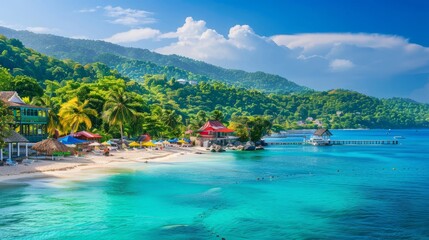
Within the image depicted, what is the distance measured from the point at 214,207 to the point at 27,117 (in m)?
35.2

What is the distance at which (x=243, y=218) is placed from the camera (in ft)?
86.8

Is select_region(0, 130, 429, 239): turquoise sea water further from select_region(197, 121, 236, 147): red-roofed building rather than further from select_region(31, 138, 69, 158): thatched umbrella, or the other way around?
select_region(197, 121, 236, 147): red-roofed building

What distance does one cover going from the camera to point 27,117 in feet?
176

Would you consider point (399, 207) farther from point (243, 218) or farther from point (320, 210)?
point (243, 218)

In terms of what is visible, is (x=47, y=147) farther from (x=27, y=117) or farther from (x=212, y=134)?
(x=212, y=134)

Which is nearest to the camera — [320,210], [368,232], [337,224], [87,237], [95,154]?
[87,237]

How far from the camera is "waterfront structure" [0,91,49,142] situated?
172 feet

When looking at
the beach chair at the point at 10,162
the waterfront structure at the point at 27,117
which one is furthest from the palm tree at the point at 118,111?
the beach chair at the point at 10,162

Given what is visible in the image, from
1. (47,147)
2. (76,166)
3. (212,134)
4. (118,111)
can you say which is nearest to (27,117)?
(47,147)

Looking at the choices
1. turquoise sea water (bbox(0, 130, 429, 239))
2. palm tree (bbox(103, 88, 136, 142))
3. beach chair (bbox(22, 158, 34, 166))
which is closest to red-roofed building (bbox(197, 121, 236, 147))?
palm tree (bbox(103, 88, 136, 142))

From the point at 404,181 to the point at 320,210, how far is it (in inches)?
805

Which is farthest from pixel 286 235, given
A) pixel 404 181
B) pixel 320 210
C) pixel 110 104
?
pixel 110 104

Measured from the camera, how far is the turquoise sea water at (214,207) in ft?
75.8

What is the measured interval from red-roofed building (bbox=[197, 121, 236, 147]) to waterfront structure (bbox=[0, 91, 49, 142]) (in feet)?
140
